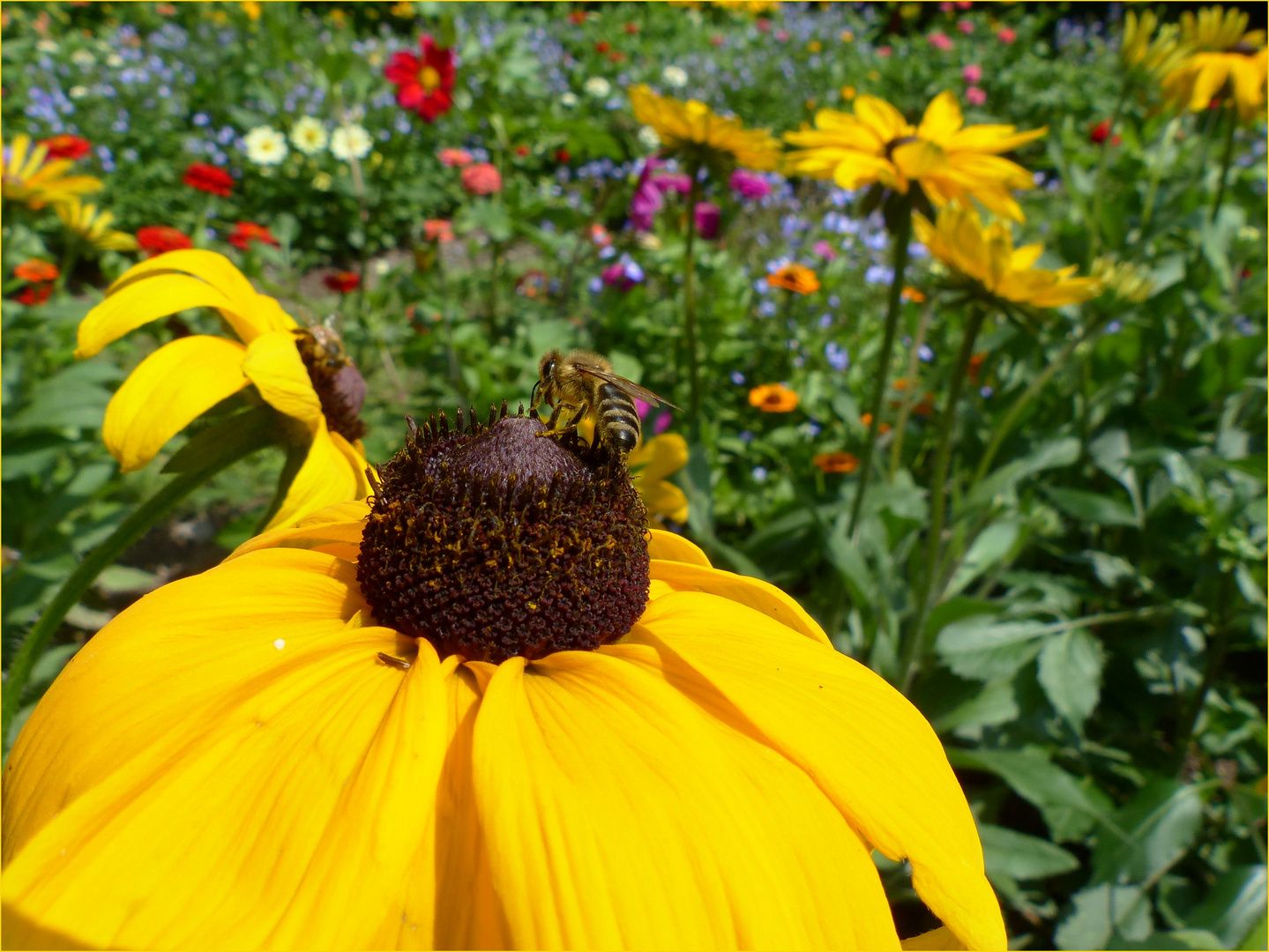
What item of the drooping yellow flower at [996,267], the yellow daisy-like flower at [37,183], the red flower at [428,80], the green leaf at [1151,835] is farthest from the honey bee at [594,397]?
the red flower at [428,80]

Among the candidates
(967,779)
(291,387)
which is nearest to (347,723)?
(291,387)

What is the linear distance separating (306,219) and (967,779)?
5.23 metres

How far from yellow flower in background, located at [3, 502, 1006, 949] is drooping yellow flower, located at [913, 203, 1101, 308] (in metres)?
1.42

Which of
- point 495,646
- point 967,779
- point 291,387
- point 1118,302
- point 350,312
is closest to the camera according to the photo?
point 495,646

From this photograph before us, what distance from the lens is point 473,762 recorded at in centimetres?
63

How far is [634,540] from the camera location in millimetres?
896

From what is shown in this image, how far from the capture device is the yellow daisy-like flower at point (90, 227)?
2.65m

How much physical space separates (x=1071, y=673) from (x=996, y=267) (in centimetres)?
100

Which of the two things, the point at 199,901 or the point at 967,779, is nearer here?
the point at 199,901

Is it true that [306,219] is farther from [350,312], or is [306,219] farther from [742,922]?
[742,922]

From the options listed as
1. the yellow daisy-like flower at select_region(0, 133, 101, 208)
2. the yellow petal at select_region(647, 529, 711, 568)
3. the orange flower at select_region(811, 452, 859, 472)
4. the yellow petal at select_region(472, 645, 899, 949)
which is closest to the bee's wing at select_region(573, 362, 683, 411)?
the yellow petal at select_region(647, 529, 711, 568)

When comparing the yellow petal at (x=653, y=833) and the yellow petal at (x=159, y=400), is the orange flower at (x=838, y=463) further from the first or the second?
the yellow petal at (x=653, y=833)

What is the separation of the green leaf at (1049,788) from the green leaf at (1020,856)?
94 mm

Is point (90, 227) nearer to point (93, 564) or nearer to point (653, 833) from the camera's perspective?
point (93, 564)
